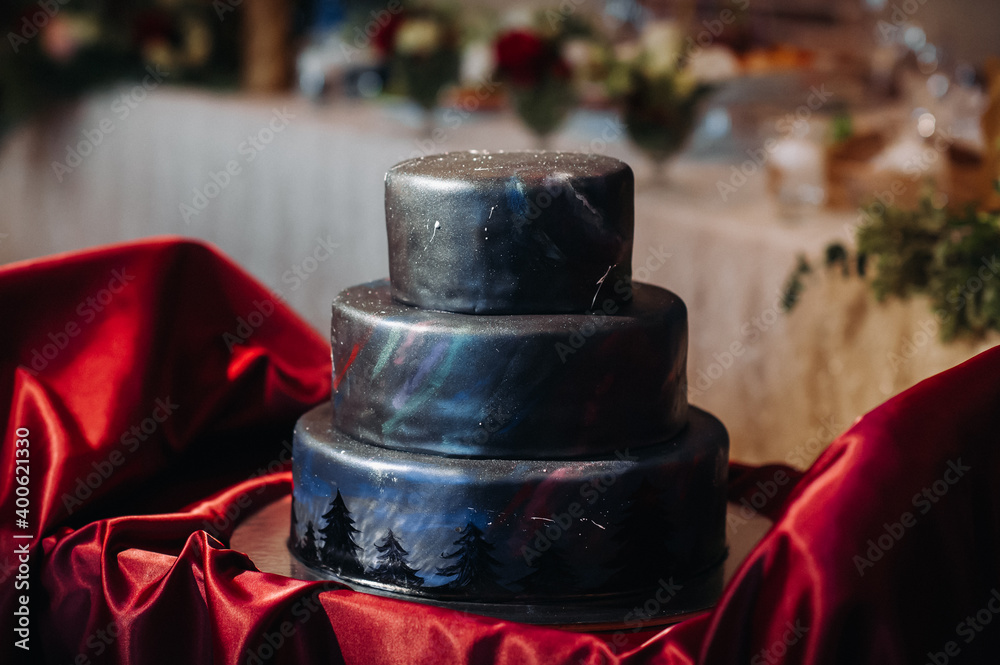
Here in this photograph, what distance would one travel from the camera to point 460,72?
2869 millimetres

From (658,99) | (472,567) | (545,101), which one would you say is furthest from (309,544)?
(545,101)

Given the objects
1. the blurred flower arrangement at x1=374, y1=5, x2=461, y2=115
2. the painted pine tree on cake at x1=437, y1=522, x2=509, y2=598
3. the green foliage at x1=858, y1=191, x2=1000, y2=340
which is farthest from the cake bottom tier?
the blurred flower arrangement at x1=374, y1=5, x2=461, y2=115

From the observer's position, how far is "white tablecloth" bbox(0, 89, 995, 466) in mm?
1729

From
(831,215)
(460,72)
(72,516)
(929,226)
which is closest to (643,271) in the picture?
(831,215)

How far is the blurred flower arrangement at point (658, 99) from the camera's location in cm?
218

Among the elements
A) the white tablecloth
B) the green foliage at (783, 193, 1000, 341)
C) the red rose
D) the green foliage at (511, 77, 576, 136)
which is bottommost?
the white tablecloth

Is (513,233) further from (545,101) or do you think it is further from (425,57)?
(425,57)

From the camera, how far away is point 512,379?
83 centimetres

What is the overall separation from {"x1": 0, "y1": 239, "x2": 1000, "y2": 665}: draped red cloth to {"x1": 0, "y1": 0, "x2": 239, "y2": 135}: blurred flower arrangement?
279 cm

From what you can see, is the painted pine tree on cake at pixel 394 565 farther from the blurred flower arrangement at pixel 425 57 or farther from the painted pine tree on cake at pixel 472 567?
the blurred flower arrangement at pixel 425 57

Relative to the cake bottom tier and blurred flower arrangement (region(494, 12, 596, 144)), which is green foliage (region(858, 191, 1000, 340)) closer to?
the cake bottom tier

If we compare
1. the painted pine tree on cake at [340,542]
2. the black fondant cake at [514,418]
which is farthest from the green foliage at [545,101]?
the painted pine tree on cake at [340,542]

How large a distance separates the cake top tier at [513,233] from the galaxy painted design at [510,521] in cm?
13

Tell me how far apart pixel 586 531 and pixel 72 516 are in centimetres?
48
